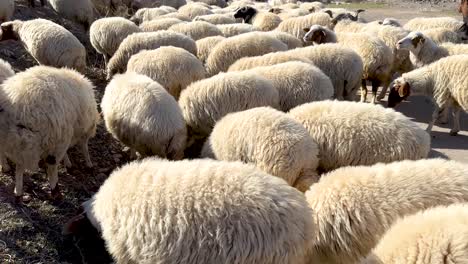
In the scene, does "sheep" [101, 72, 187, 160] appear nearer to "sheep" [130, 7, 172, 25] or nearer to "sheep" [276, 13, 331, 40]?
"sheep" [276, 13, 331, 40]

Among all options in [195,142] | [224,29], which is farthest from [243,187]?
[224,29]

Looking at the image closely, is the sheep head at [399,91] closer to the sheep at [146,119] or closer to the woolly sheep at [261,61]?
the woolly sheep at [261,61]

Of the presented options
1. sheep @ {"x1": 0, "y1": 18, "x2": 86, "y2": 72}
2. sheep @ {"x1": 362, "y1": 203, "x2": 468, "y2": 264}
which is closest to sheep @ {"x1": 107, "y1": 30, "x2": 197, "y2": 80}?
sheep @ {"x1": 0, "y1": 18, "x2": 86, "y2": 72}

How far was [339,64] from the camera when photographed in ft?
23.8

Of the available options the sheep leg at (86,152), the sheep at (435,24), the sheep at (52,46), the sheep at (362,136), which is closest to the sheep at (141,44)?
the sheep at (52,46)

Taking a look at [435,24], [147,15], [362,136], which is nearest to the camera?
[362,136]

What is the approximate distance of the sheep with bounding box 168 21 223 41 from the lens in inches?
367

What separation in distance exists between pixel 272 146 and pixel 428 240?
197cm

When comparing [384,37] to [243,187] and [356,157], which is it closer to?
[356,157]

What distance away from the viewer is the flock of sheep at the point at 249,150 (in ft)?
9.78

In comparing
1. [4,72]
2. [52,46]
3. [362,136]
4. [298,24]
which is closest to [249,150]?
[362,136]

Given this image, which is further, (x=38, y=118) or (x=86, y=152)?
(x=86, y=152)

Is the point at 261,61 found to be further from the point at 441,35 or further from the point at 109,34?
the point at 441,35

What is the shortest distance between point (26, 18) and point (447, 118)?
30.2 ft
